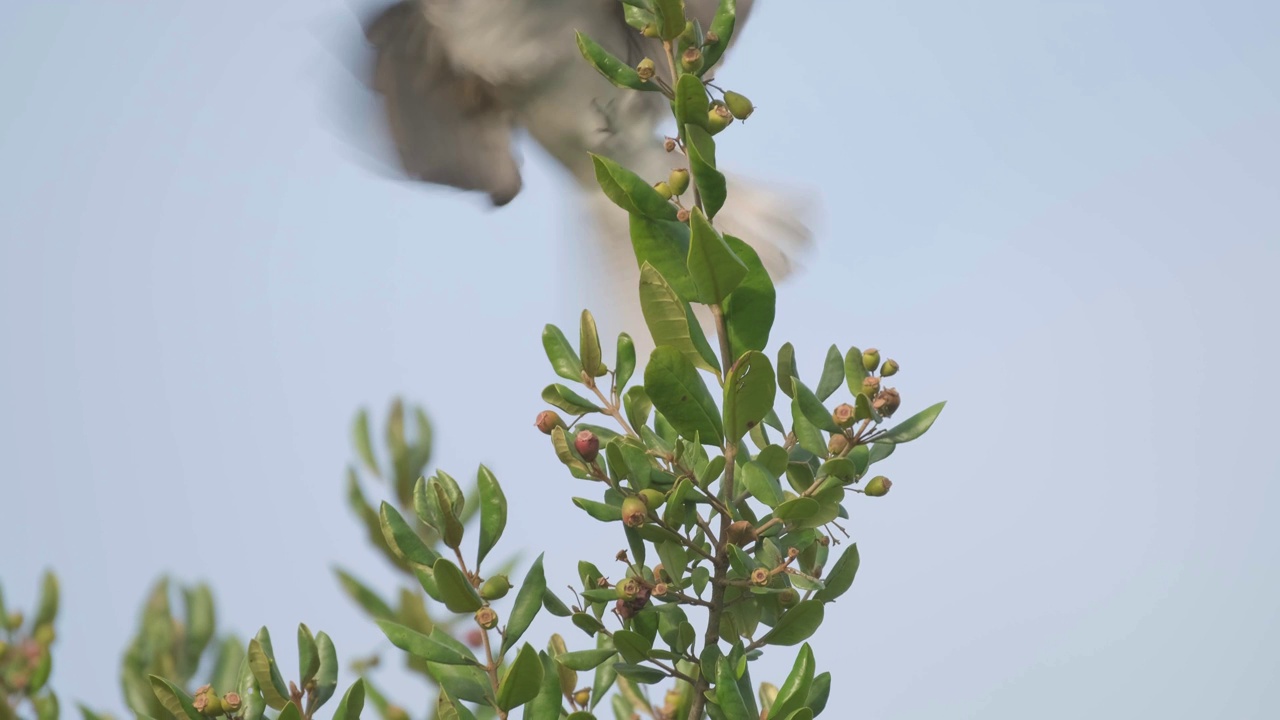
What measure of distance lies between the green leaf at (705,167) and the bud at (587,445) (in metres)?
0.26

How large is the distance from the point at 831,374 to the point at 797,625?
280 mm

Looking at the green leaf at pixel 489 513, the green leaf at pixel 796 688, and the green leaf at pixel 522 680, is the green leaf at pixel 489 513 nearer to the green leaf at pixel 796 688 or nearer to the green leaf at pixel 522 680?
the green leaf at pixel 522 680

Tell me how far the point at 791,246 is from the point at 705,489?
2.19m

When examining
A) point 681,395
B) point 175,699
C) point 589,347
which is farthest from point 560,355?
point 175,699

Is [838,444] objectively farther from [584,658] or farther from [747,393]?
[584,658]

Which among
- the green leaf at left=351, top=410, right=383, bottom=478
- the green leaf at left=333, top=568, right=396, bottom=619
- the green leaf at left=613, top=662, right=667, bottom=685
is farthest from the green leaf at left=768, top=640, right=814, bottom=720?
the green leaf at left=351, top=410, right=383, bottom=478

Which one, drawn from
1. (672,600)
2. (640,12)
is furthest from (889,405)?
(640,12)

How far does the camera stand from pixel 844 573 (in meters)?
1.44

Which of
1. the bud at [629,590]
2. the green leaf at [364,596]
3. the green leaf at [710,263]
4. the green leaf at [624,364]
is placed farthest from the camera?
the green leaf at [364,596]

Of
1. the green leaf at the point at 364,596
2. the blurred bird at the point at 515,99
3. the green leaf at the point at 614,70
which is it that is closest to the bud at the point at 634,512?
the green leaf at the point at 614,70

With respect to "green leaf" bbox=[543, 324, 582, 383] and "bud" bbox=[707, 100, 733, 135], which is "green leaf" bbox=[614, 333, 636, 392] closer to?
"green leaf" bbox=[543, 324, 582, 383]

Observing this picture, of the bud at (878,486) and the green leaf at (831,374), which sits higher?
the green leaf at (831,374)

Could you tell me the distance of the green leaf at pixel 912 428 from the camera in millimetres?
1374

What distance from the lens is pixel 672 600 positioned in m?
1.37
